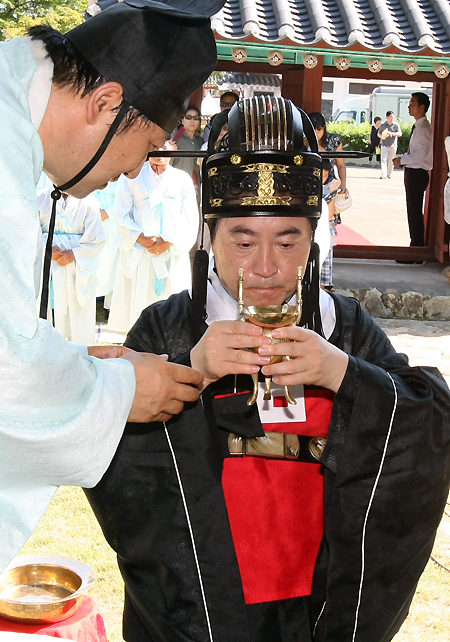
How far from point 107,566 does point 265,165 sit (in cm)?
290

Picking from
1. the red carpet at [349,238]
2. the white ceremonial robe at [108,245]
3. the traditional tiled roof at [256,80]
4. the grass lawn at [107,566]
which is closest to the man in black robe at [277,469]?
the grass lawn at [107,566]

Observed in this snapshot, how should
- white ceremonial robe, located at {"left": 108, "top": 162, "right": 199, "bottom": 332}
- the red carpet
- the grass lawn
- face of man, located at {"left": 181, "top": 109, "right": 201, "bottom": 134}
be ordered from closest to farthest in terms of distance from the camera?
1. the grass lawn
2. white ceremonial robe, located at {"left": 108, "top": 162, "right": 199, "bottom": 332}
3. face of man, located at {"left": 181, "top": 109, "right": 201, "bottom": 134}
4. the red carpet

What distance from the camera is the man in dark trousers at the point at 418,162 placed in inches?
474

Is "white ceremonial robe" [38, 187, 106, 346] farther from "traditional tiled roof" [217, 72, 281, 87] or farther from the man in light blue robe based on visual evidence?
"traditional tiled roof" [217, 72, 281, 87]

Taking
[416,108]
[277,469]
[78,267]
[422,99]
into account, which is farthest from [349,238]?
[277,469]

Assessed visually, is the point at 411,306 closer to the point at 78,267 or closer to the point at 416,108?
the point at 416,108

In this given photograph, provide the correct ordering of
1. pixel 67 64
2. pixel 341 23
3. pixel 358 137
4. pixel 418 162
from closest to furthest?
pixel 67 64 → pixel 341 23 → pixel 418 162 → pixel 358 137

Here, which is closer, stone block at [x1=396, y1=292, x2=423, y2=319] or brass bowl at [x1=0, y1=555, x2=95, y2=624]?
brass bowl at [x1=0, y1=555, x2=95, y2=624]

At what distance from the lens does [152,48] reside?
6.57ft

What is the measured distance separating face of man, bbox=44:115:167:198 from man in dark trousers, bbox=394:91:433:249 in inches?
414

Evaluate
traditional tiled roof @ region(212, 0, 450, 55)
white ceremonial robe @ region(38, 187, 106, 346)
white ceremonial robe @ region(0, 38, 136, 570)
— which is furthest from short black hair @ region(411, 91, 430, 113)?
white ceremonial robe @ region(0, 38, 136, 570)

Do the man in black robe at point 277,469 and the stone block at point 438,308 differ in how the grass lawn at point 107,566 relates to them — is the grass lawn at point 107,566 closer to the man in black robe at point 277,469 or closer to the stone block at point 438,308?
the man in black robe at point 277,469

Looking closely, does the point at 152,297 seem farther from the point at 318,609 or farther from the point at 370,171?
the point at 370,171

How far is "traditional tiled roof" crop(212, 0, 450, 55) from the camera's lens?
900 centimetres
